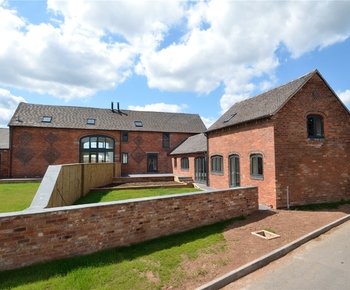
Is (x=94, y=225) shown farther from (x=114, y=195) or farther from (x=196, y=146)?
(x=196, y=146)

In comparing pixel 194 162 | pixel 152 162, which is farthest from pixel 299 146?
pixel 152 162

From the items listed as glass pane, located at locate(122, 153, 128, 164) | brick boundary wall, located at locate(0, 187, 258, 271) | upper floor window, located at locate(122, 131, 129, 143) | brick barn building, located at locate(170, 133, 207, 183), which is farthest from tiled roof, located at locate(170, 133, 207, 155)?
brick boundary wall, located at locate(0, 187, 258, 271)

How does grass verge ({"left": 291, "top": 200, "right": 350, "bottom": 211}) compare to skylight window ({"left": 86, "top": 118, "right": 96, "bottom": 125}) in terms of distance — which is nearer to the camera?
grass verge ({"left": 291, "top": 200, "right": 350, "bottom": 211})

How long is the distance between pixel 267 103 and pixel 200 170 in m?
9.08

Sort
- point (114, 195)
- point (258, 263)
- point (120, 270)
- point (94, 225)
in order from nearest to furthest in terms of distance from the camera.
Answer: point (120, 270) < point (258, 263) < point (94, 225) < point (114, 195)

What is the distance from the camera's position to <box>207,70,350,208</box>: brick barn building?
12.1m

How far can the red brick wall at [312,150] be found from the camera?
12.1 meters

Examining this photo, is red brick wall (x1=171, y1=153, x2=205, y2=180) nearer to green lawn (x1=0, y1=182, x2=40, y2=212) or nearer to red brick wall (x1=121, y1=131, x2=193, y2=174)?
red brick wall (x1=121, y1=131, x2=193, y2=174)

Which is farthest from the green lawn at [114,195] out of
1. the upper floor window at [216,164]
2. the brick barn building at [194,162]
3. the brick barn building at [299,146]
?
the brick barn building at [299,146]

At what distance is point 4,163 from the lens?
2583 cm

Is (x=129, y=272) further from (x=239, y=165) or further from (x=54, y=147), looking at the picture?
(x=54, y=147)

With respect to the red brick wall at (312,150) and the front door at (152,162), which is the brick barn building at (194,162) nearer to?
the front door at (152,162)

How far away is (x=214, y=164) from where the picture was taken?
18.4 m

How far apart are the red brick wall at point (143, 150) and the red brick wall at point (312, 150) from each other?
2038 centimetres
